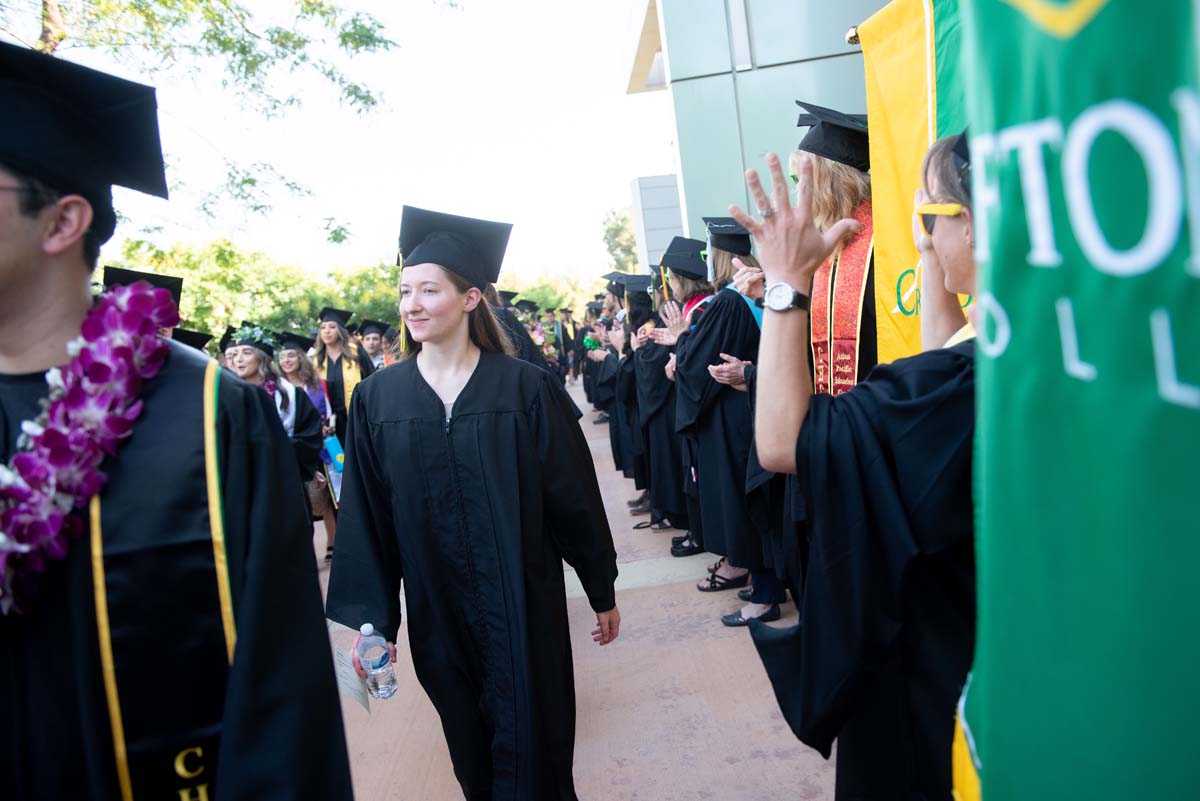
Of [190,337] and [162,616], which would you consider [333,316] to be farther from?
[162,616]

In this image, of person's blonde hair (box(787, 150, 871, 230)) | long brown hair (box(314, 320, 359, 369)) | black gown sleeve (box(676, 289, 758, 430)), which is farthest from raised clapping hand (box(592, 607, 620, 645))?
long brown hair (box(314, 320, 359, 369))

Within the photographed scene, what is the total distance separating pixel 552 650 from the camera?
2.91 meters

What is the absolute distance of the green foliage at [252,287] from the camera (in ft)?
39.3

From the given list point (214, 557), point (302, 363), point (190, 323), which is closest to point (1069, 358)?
point (214, 557)

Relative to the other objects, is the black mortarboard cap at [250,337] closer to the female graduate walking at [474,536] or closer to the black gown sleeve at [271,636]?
the female graduate walking at [474,536]

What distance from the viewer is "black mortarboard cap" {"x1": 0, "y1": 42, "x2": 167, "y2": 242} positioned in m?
1.50

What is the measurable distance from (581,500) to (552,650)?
50cm

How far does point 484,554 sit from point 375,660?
0.49 metres

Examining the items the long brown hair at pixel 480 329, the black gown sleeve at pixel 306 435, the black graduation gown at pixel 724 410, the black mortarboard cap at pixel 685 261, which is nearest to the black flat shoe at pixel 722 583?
the black graduation gown at pixel 724 410

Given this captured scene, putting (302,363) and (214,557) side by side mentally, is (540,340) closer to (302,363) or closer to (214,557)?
(302,363)

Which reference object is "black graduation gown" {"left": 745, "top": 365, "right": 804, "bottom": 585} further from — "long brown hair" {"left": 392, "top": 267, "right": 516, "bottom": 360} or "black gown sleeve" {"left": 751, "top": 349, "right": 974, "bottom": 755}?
"black gown sleeve" {"left": 751, "top": 349, "right": 974, "bottom": 755}

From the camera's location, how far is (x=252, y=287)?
54.0 feet

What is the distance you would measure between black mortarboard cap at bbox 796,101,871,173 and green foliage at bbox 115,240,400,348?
273 inches

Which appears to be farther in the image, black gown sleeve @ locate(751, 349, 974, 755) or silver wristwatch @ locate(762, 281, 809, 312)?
silver wristwatch @ locate(762, 281, 809, 312)
